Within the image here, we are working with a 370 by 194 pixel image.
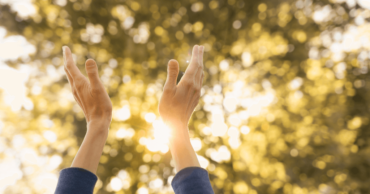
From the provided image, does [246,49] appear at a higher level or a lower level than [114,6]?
lower

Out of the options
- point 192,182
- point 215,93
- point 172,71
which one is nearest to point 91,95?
point 172,71

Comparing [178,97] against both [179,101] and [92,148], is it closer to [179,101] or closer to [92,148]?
[179,101]

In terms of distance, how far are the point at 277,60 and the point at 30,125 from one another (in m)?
2.13

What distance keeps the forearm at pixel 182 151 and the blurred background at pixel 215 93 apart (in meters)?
0.95

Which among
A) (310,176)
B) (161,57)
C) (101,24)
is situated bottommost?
(310,176)

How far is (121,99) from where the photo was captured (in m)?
1.59

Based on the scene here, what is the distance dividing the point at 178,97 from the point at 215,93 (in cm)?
118

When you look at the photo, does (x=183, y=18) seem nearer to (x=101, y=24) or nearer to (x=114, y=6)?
(x=114, y=6)

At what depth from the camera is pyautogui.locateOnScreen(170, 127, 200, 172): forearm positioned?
0.48m

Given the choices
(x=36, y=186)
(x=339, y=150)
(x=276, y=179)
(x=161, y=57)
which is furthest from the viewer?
(x=161, y=57)

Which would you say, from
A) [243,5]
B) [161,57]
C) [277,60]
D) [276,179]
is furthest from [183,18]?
[276,179]

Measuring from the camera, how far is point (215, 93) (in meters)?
→ 1.72

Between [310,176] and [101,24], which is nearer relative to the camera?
[310,176]

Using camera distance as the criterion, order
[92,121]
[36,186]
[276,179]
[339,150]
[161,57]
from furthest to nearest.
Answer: [161,57] < [276,179] < [339,150] < [36,186] < [92,121]
